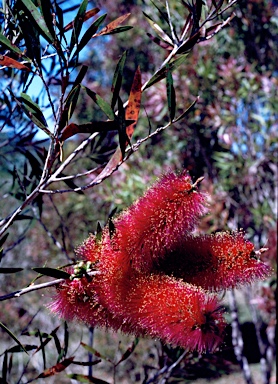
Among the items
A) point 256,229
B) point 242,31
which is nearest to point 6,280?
point 256,229

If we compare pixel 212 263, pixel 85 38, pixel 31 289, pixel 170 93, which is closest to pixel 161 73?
pixel 170 93

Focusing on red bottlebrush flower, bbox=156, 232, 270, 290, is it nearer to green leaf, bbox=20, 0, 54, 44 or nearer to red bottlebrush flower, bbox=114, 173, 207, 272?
red bottlebrush flower, bbox=114, 173, 207, 272

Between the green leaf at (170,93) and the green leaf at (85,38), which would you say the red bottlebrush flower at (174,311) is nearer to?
the green leaf at (170,93)

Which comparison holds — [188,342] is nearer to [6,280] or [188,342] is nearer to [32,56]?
[32,56]

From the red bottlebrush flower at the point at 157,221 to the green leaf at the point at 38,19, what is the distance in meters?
0.37

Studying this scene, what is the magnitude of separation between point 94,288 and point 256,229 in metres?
2.90

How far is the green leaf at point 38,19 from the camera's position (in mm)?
935

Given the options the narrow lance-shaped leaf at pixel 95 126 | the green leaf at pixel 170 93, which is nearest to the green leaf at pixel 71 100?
the narrow lance-shaped leaf at pixel 95 126

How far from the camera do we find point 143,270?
0.99m

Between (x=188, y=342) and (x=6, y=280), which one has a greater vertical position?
(x=6, y=280)

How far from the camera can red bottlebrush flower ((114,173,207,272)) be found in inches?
37.9

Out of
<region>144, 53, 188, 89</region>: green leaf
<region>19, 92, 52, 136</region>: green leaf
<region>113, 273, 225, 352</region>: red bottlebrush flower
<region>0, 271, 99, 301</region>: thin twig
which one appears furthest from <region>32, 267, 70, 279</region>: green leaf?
<region>144, 53, 188, 89</region>: green leaf

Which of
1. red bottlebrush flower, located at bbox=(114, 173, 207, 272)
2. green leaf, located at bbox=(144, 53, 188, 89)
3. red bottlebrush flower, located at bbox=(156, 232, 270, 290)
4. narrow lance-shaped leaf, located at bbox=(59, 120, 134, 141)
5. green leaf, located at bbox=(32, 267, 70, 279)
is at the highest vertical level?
green leaf, located at bbox=(144, 53, 188, 89)

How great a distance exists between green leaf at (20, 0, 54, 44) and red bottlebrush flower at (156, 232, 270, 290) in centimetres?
50
